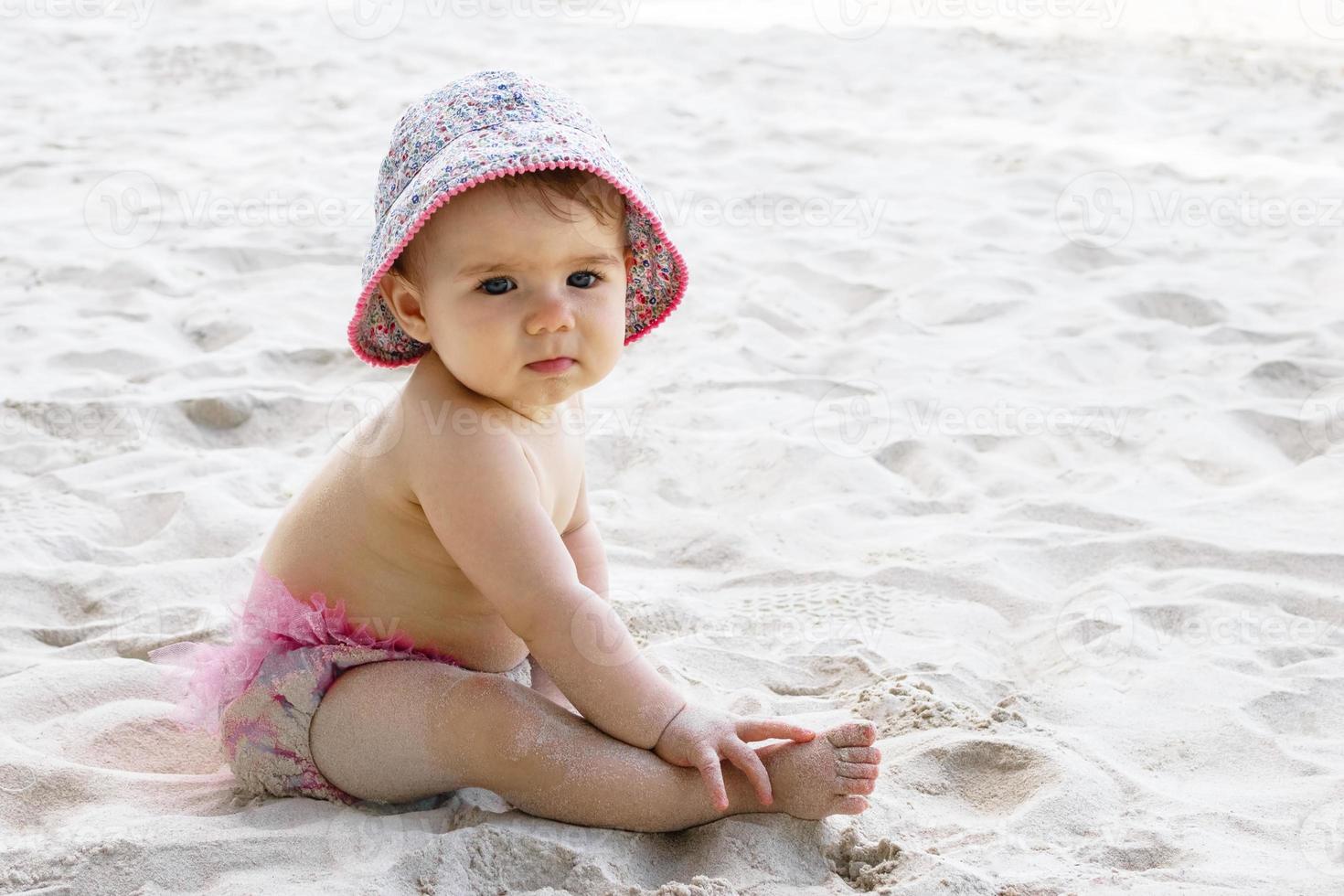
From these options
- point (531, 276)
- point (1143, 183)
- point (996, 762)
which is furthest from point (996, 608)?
point (1143, 183)

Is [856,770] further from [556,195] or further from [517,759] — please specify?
[556,195]

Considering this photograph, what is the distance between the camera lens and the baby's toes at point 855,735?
1868 mm

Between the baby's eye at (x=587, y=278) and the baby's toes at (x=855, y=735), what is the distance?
28.1 inches

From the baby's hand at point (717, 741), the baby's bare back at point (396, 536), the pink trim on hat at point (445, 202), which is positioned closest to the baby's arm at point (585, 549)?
the baby's bare back at point (396, 536)

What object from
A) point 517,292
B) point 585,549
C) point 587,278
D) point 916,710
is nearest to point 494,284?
point 517,292

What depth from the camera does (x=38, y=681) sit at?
2230 mm

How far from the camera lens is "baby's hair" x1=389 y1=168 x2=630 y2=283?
6.01 feet

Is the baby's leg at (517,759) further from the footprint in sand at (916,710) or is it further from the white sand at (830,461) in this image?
the footprint in sand at (916,710)

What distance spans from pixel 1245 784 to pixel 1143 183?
3.78 meters

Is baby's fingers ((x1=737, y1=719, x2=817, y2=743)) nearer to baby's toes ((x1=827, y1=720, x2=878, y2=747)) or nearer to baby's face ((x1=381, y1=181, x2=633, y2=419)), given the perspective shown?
baby's toes ((x1=827, y1=720, x2=878, y2=747))

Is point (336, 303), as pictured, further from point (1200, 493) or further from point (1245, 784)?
point (1245, 784)

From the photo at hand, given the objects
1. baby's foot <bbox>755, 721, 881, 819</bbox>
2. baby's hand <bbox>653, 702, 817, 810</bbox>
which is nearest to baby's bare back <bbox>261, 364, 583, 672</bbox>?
baby's hand <bbox>653, 702, 817, 810</bbox>

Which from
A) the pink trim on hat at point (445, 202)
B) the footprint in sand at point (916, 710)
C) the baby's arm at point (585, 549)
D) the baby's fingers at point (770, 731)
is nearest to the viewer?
the pink trim on hat at point (445, 202)

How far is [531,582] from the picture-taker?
1.87m
